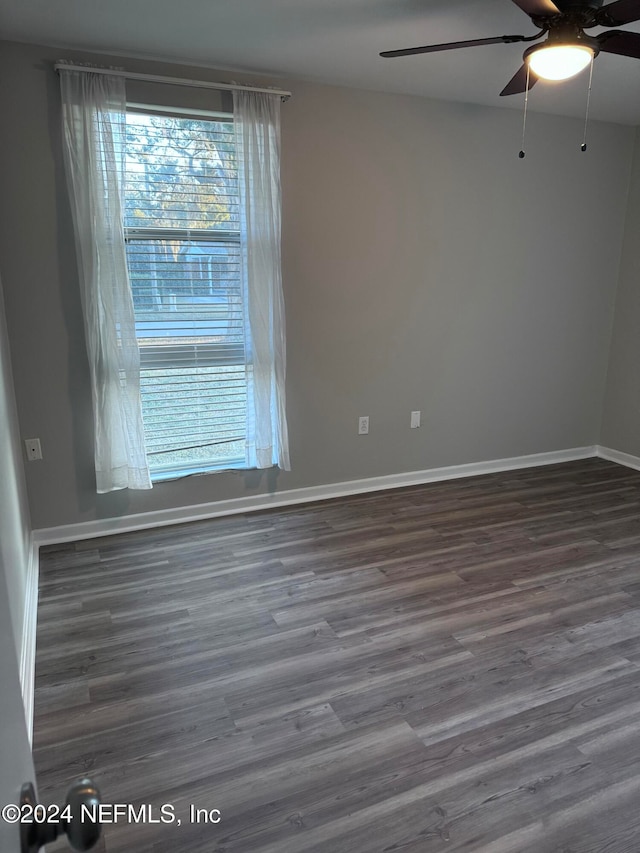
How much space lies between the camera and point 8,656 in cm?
62

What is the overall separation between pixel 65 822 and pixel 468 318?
12.6 feet

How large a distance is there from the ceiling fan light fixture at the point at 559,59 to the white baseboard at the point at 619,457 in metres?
3.24

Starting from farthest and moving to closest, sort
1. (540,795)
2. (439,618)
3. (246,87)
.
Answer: (246,87)
(439,618)
(540,795)

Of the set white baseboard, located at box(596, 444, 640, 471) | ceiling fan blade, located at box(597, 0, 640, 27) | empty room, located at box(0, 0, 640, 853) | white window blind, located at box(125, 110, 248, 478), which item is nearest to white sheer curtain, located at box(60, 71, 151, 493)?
empty room, located at box(0, 0, 640, 853)

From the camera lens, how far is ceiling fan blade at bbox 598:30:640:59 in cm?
195

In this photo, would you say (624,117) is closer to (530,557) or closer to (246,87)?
(246,87)

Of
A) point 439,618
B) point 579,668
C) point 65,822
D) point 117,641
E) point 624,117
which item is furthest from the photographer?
point 624,117

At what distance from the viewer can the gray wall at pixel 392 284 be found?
2859 millimetres

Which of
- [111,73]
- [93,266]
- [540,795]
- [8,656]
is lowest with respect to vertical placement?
[540,795]

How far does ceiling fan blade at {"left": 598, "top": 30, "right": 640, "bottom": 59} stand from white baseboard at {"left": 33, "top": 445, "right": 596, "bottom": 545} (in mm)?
2650

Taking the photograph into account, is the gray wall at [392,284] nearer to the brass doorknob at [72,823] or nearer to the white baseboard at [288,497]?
the white baseboard at [288,497]

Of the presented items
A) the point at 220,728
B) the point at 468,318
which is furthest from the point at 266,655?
the point at 468,318

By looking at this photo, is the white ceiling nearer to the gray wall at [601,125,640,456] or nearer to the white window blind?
the white window blind

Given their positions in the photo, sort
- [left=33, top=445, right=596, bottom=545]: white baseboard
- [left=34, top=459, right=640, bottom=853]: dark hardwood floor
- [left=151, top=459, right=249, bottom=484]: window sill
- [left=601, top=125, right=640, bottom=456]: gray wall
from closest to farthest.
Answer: [left=34, top=459, right=640, bottom=853]: dark hardwood floor
[left=33, top=445, right=596, bottom=545]: white baseboard
[left=151, top=459, right=249, bottom=484]: window sill
[left=601, top=125, right=640, bottom=456]: gray wall
